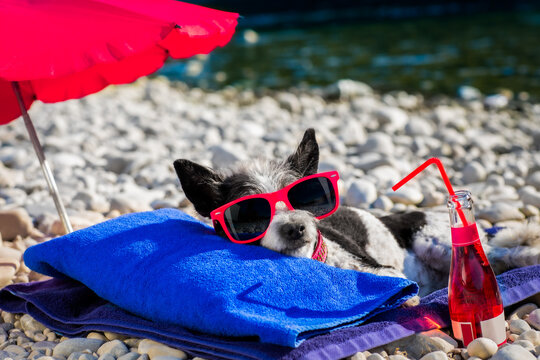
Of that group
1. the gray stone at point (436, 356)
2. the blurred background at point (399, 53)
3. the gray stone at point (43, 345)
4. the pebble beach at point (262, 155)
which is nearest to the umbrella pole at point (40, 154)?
the pebble beach at point (262, 155)

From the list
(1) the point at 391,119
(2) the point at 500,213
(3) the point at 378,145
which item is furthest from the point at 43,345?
(1) the point at 391,119

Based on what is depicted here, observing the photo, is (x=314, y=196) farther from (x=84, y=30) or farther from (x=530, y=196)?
(x=530, y=196)

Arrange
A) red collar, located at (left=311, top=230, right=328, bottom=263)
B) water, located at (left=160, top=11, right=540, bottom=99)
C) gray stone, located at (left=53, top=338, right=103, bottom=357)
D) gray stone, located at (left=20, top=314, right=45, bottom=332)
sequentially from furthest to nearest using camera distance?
1. water, located at (left=160, top=11, right=540, bottom=99)
2. gray stone, located at (left=20, top=314, right=45, bottom=332)
3. red collar, located at (left=311, top=230, right=328, bottom=263)
4. gray stone, located at (left=53, top=338, right=103, bottom=357)

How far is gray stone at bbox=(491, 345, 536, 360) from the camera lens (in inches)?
131

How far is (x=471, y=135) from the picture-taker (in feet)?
34.9

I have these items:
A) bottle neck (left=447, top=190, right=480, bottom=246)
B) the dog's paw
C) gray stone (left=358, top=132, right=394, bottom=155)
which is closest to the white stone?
gray stone (left=358, top=132, right=394, bottom=155)

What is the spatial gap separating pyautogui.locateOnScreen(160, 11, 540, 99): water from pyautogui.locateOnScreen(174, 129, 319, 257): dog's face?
38.8ft

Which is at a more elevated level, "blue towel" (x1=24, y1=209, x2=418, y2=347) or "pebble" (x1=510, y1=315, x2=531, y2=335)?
"blue towel" (x1=24, y1=209, x2=418, y2=347)

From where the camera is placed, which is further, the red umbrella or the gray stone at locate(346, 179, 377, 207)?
the gray stone at locate(346, 179, 377, 207)

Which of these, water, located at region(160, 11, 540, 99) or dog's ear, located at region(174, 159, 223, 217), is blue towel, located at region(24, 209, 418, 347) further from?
water, located at region(160, 11, 540, 99)

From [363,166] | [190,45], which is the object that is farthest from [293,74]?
[190,45]

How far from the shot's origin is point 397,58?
22078 mm

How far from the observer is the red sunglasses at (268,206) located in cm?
402

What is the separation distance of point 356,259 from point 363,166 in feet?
13.6
